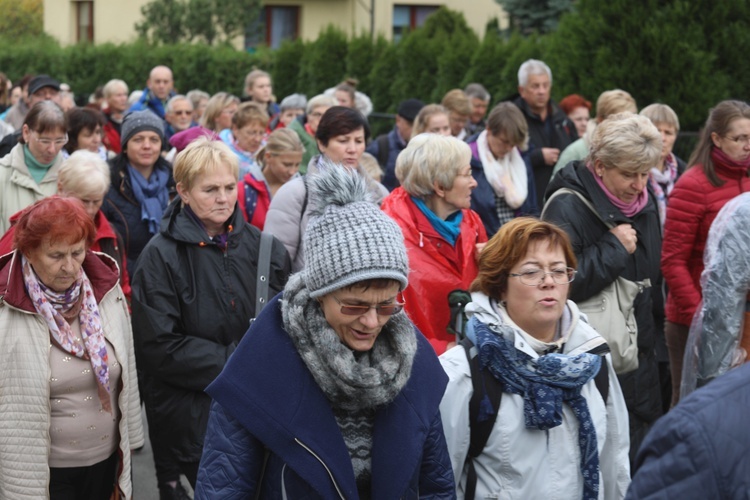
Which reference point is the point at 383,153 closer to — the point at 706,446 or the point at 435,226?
the point at 435,226

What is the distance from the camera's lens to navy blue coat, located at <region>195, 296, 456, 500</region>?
3170mm

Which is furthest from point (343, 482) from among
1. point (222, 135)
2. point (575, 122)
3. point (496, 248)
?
point (575, 122)

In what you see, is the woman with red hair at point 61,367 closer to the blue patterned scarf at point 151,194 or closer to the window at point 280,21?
the blue patterned scarf at point 151,194

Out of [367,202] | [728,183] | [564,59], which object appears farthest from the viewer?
[564,59]

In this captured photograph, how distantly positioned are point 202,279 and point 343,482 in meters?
2.22

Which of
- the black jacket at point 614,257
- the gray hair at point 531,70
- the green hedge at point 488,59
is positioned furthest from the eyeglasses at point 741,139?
the green hedge at point 488,59

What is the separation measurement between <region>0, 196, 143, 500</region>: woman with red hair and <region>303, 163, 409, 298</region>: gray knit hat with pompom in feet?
5.99

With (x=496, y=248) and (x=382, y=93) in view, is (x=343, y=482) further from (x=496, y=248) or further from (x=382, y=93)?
(x=382, y=93)

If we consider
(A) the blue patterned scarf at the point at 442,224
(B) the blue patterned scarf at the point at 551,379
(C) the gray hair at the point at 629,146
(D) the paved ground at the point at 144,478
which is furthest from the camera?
(D) the paved ground at the point at 144,478

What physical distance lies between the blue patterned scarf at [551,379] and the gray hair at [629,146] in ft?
5.89

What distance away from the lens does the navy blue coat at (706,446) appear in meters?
2.04

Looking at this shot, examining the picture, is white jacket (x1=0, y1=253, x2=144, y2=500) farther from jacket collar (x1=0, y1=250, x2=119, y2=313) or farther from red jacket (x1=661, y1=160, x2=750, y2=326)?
red jacket (x1=661, y1=160, x2=750, y2=326)

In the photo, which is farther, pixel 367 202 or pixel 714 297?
pixel 714 297

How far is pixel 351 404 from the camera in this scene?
10.7 ft
